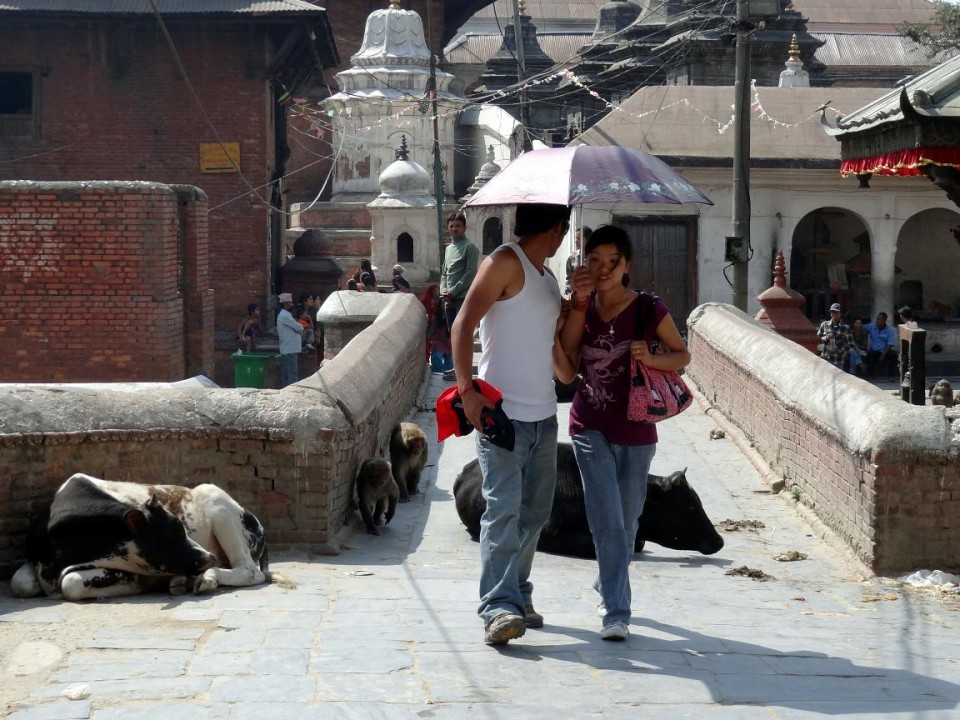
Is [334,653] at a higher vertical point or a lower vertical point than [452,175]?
lower

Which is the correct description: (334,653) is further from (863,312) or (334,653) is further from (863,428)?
(863,312)

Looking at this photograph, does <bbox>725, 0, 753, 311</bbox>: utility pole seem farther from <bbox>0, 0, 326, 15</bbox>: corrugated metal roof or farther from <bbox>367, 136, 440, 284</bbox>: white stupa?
<bbox>367, 136, 440, 284</bbox>: white stupa

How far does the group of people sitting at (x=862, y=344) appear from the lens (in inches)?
864


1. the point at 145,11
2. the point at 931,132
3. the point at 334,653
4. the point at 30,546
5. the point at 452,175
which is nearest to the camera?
the point at 334,653

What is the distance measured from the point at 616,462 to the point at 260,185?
67.9 ft

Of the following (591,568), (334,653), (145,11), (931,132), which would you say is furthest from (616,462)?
(145,11)

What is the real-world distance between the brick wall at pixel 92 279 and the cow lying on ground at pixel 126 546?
9.39m

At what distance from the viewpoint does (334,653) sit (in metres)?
5.17

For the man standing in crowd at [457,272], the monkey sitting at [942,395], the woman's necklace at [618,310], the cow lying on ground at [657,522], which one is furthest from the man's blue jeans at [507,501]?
the man standing in crowd at [457,272]

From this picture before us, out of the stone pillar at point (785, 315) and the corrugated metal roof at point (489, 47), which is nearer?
the stone pillar at point (785, 315)

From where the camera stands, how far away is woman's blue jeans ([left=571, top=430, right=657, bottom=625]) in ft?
18.2

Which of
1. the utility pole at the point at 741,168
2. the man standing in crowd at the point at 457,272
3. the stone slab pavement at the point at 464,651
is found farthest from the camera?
the utility pole at the point at 741,168

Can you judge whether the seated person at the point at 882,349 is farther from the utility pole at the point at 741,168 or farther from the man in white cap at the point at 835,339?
the utility pole at the point at 741,168

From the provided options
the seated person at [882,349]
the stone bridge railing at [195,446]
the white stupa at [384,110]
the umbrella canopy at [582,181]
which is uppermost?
the white stupa at [384,110]
